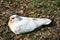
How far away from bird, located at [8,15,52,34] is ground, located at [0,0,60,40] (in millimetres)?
70

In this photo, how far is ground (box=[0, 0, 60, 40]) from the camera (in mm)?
3896

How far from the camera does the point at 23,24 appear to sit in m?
3.90

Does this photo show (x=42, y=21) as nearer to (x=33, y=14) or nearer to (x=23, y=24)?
(x=23, y=24)

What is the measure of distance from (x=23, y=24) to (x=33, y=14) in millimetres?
513

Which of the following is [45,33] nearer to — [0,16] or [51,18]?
[51,18]

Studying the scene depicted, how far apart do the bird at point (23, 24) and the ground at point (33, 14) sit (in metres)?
0.07

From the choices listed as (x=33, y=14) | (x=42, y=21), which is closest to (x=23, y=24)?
(x=42, y=21)

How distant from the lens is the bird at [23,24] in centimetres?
391

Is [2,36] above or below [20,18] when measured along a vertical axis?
below

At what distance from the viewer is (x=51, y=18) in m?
4.25

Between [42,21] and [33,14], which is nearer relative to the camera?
[42,21]

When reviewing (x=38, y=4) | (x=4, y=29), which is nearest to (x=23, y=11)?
(x=38, y=4)

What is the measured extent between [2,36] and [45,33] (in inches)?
26.8

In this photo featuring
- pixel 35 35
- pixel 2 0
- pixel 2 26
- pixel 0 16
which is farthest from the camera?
pixel 2 0
